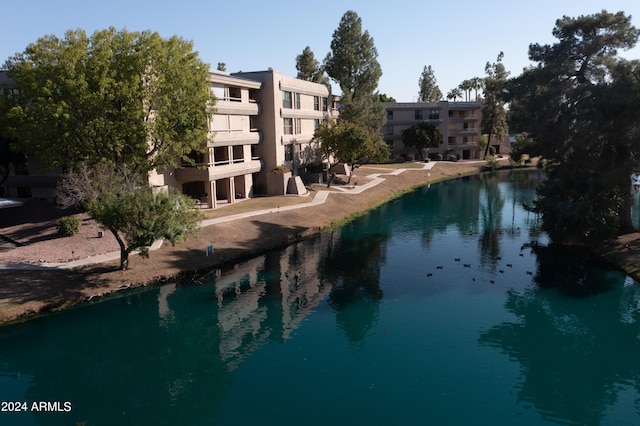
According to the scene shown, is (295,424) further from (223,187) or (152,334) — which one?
(223,187)

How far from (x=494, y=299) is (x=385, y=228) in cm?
2222

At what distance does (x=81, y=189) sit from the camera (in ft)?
119

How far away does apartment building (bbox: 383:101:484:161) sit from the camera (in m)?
119

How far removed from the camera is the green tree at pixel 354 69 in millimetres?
84938

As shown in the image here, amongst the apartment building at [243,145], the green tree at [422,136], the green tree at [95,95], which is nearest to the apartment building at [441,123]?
the green tree at [422,136]

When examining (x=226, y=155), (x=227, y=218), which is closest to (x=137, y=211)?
(x=227, y=218)

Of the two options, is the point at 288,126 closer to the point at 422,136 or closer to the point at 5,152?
the point at 5,152

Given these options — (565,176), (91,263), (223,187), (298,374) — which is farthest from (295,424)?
(223,187)

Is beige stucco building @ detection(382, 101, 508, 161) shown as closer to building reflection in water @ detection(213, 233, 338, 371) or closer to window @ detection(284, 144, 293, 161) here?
window @ detection(284, 144, 293, 161)

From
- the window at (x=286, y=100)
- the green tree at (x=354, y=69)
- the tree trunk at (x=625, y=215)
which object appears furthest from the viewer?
the green tree at (x=354, y=69)

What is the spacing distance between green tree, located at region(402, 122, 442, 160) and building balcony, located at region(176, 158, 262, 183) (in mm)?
61004

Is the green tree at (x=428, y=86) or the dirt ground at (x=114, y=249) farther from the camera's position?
the green tree at (x=428, y=86)

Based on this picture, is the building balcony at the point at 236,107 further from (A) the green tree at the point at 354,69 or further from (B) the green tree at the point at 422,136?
(B) the green tree at the point at 422,136

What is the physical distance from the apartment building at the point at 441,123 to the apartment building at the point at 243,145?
46.8 meters
